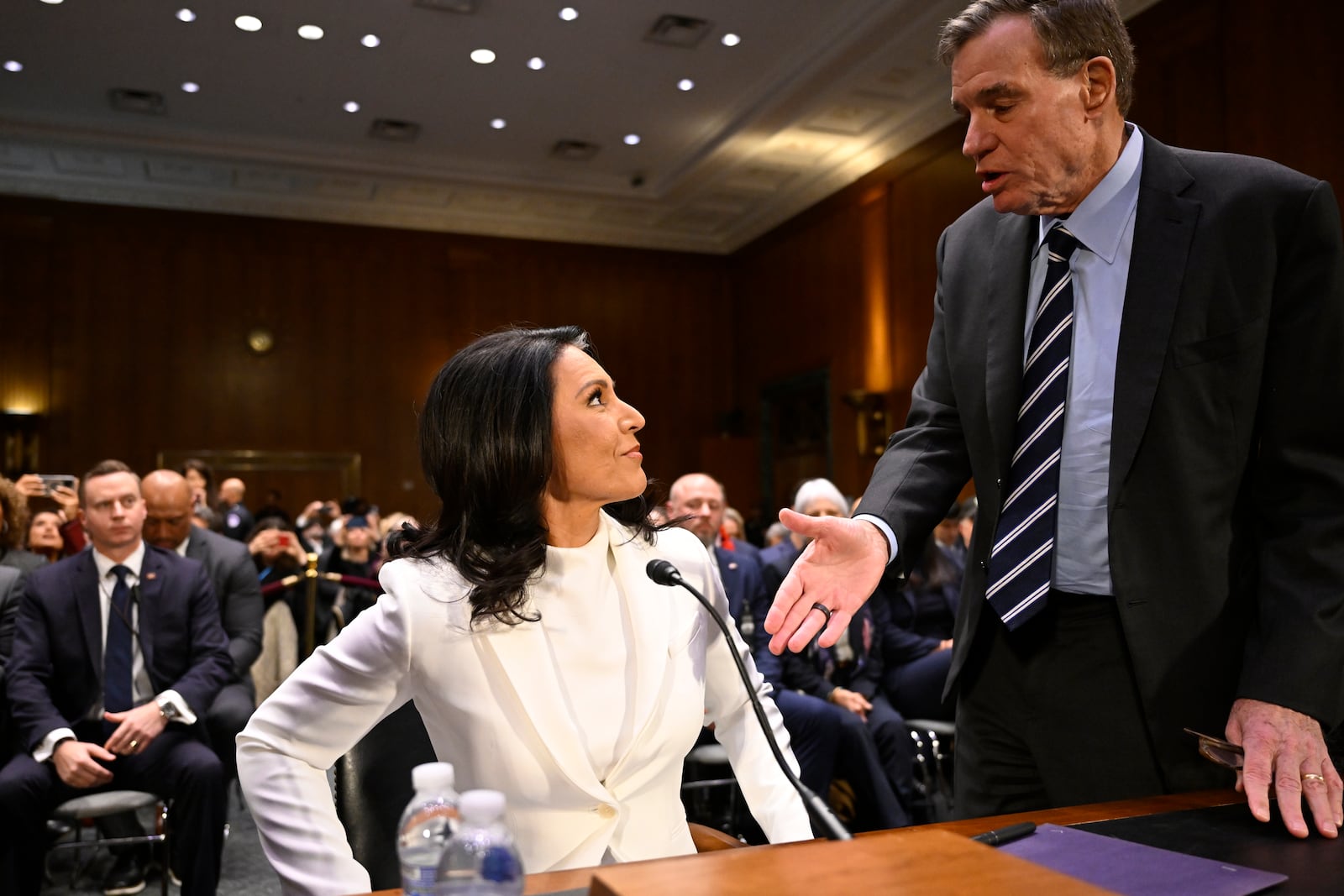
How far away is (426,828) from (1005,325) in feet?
3.73

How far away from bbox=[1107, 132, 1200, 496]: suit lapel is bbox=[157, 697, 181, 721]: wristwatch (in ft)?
11.6

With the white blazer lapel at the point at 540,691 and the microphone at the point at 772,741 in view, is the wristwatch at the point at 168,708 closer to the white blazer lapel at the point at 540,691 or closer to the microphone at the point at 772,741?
the white blazer lapel at the point at 540,691

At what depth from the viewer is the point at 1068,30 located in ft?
5.28

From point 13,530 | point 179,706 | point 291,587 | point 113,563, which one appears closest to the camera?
point 179,706

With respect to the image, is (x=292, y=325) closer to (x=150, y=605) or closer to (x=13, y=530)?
(x=13, y=530)

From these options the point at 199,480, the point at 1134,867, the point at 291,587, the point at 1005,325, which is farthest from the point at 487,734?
the point at 199,480

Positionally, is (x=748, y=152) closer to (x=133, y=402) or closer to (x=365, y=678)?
(x=133, y=402)

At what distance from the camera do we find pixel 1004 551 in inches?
64.9

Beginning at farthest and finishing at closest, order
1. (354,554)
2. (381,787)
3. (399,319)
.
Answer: (399,319) < (354,554) < (381,787)

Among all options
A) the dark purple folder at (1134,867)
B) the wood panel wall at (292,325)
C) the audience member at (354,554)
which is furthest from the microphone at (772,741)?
the wood panel wall at (292,325)

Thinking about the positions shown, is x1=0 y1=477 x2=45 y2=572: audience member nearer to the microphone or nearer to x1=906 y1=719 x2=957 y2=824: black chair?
x1=906 y1=719 x2=957 y2=824: black chair

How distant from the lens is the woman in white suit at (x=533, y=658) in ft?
5.08

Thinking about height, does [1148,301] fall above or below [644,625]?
above

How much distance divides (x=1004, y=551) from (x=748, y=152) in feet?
33.5
